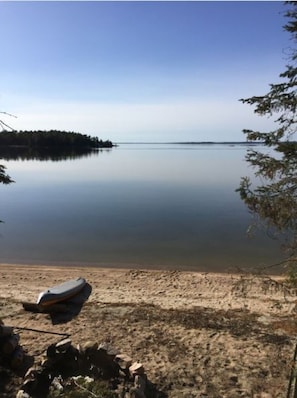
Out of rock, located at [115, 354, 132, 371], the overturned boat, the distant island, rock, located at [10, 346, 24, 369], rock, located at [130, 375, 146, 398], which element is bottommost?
the overturned boat

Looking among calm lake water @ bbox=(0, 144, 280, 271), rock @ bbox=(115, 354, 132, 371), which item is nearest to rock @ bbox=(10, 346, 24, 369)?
rock @ bbox=(115, 354, 132, 371)

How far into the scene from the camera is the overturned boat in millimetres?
10812

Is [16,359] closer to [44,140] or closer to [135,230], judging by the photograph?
[135,230]

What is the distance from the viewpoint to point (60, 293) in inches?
448

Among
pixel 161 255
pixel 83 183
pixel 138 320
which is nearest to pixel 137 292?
pixel 138 320

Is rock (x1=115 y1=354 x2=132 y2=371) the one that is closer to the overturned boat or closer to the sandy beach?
the sandy beach

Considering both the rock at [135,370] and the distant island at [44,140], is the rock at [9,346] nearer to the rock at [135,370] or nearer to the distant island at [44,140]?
the rock at [135,370]

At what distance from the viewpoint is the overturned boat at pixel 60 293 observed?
35.5 ft

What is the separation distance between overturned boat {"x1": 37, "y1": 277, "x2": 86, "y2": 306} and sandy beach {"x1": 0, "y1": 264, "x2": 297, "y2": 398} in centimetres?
47

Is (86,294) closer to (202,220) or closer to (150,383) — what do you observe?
(150,383)

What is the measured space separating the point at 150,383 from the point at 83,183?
3987cm

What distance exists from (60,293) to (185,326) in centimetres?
409

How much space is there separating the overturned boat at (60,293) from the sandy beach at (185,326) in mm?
472

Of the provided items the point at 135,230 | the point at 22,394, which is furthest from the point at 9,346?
the point at 135,230
